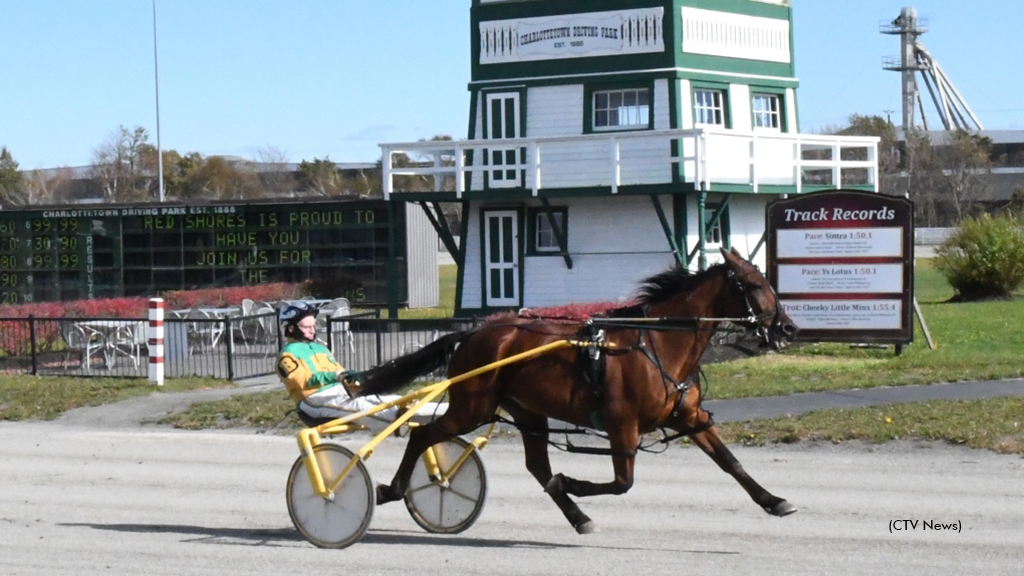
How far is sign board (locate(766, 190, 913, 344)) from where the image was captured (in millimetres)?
20609

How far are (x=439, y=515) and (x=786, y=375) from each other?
33.3 feet

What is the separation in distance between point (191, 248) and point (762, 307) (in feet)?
94.8

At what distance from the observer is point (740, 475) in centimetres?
968

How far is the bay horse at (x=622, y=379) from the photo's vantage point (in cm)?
963

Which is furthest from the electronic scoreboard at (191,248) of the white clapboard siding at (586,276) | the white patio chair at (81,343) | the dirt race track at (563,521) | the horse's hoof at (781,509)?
the horse's hoof at (781,509)

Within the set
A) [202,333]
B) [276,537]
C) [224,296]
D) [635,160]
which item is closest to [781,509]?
[276,537]

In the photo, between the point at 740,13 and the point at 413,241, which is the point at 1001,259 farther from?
the point at 413,241

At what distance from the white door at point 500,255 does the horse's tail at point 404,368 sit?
70.0 feet

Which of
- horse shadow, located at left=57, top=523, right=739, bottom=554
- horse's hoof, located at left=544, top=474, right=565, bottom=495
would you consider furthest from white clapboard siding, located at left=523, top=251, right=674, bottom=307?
horse's hoof, located at left=544, top=474, right=565, bottom=495

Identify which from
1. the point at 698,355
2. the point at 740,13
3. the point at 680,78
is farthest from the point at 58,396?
the point at 740,13

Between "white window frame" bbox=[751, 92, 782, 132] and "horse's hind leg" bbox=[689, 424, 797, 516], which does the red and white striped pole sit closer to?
"horse's hind leg" bbox=[689, 424, 797, 516]

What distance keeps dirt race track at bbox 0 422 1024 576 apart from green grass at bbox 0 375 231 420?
14.0 ft

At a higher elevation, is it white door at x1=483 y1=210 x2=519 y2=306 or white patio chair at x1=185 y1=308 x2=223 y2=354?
white door at x1=483 y1=210 x2=519 y2=306

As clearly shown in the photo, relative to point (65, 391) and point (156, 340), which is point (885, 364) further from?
point (65, 391)
